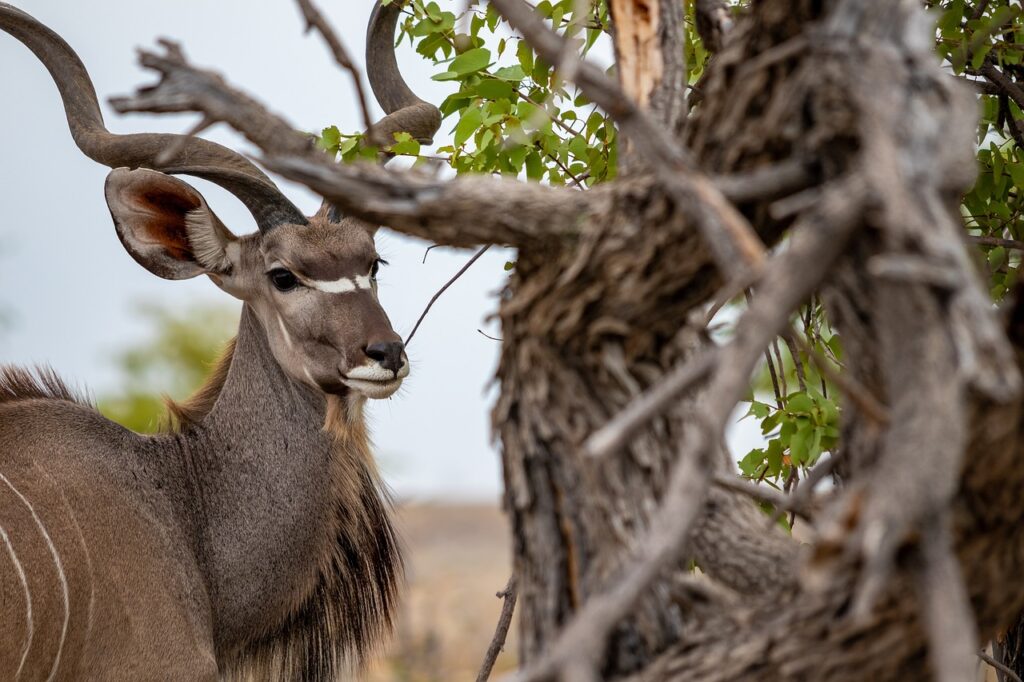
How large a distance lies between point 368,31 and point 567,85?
1.91m

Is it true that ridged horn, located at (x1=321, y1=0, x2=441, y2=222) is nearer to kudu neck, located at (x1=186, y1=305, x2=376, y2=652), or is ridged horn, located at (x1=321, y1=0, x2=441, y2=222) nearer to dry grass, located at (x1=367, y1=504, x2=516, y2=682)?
kudu neck, located at (x1=186, y1=305, x2=376, y2=652)

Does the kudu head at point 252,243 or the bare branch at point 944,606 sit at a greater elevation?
the kudu head at point 252,243

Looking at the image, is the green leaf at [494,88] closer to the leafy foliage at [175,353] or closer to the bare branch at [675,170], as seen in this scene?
the bare branch at [675,170]

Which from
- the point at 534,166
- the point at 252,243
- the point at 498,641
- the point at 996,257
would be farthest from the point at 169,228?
the point at 996,257

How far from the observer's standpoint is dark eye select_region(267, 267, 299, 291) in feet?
12.9

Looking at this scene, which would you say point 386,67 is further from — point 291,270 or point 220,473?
point 220,473

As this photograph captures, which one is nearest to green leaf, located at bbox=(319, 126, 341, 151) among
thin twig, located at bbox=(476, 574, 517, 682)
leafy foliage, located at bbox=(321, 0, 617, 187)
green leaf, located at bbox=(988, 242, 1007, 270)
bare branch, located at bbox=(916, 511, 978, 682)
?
leafy foliage, located at bbox=(321, 0, 617, 187)

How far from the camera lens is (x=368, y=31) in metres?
4.68

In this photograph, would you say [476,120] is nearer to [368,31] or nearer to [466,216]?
[466,216]

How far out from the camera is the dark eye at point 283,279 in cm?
394

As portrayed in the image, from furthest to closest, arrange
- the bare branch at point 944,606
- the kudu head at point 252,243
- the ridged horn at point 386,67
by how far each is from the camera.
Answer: the ridged horn at point 386,67 → the kudu head at point 252,243 → the bare branch at point 944,606

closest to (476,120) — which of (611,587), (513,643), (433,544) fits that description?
(611,587)

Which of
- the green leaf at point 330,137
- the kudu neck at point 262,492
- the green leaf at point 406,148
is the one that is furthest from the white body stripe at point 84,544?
the green leaf at point 406,148

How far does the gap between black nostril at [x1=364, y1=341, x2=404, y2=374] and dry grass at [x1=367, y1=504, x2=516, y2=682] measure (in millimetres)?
744
